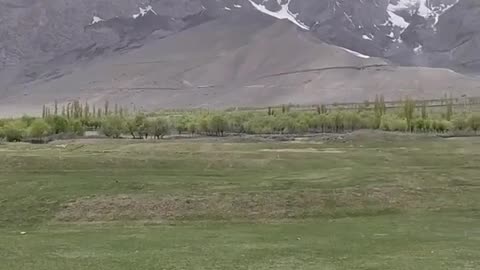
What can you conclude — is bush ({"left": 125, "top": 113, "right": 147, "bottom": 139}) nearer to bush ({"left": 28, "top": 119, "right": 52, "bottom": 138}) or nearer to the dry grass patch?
bush ({"left": 28, "top": 119, "right": 52, "bottom": 138})

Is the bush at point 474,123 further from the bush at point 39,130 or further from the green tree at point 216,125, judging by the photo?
the bush at point 39,130

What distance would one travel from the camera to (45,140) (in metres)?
120

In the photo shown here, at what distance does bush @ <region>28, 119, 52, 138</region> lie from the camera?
423 ft

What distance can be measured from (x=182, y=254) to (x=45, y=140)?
97610mm

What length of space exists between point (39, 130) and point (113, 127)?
13244 millimetres

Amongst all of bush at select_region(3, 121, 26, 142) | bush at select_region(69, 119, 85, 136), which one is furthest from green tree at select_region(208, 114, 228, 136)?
bush at select_region(3, 121, 26, 142)

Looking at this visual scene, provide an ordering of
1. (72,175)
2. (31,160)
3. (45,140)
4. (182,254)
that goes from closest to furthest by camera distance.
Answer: (182,254) < (72,175) < (31,160) < (45,140)

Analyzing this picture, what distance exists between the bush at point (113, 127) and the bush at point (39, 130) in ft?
32.7

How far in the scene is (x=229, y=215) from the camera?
37844mm

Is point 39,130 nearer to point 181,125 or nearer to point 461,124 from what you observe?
point 181,125

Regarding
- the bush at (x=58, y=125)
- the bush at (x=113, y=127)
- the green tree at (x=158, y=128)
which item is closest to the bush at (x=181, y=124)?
the green tree at (x=158, y=128)

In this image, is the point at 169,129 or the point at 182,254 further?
the point at 169,129

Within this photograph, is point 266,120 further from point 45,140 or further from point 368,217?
point 368,217

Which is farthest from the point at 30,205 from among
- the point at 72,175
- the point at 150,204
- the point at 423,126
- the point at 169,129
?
the point at 423,126
